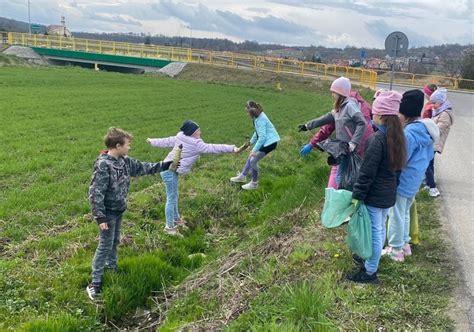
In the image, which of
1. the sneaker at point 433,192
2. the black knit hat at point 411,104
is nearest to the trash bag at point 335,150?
the black knit hat at point 411,104

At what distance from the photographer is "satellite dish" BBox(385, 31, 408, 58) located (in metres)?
13.3

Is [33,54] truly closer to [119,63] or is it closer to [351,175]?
[119,63]

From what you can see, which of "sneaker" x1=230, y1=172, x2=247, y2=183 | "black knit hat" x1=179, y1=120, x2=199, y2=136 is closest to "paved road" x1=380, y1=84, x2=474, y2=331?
"sneaker" x1=230, y1=172, x2=247, y2=183

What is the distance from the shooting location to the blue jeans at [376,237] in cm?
466

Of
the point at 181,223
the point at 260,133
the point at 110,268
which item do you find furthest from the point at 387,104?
the point at 260,133

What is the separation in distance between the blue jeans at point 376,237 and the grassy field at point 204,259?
0.68 ft

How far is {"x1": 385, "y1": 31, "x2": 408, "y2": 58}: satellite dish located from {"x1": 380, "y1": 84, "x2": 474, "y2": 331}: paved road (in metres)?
2.98

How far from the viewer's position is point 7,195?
7820mm

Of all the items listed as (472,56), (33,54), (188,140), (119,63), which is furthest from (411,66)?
(188,140)

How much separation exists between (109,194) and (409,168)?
3299 millimetres

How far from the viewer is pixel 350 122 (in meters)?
6.07

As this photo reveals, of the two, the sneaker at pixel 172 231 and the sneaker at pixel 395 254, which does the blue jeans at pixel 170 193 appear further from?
the sneaker at pixel 395 254

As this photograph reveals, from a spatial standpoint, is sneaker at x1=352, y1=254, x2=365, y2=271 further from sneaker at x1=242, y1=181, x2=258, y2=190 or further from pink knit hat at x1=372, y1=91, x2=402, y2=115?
sneaker at x1=242, y1=181, x2=258, y2=190

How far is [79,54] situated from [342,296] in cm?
5364
